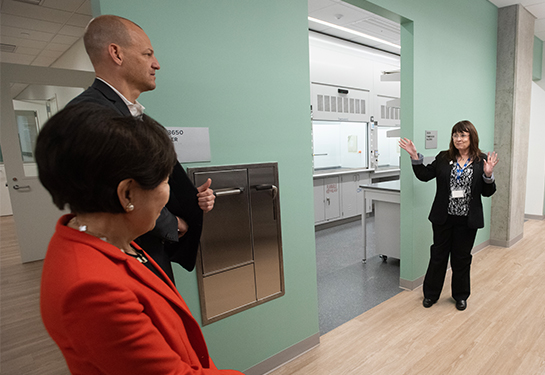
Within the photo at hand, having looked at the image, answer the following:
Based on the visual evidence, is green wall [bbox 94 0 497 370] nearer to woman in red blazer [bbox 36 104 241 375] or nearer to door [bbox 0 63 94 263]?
woman in red blazer [bbox 36 104 241 375]

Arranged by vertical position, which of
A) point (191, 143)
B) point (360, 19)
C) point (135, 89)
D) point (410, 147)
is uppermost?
point (360, 19)

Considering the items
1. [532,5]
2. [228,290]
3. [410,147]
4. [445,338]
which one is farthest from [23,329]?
[532,5]

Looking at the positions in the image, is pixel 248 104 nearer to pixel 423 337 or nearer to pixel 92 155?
pixel 92 155

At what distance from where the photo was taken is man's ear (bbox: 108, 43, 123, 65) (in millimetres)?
1047

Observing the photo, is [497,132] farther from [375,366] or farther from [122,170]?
[122,170]

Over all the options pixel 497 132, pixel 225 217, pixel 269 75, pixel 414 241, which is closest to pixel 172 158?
pixel 225 217

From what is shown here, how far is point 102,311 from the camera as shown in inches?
A: 20.0

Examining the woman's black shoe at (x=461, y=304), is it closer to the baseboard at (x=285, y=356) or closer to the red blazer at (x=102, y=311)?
the baseboard at (x=285, y=356)

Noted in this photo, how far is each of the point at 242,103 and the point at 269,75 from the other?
0.84 feet

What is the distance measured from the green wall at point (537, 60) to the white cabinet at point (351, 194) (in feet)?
10.8

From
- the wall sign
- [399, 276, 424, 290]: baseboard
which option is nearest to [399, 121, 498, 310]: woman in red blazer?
[399, 276, 424, 290]: baseboard

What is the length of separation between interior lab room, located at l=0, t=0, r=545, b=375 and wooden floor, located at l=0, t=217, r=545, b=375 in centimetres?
1

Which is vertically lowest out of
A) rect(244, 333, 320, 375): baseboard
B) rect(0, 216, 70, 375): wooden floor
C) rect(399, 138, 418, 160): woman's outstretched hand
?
rect(0, 216, 70, 375): wooden floor

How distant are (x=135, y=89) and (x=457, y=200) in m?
2.47
